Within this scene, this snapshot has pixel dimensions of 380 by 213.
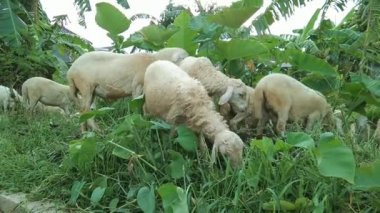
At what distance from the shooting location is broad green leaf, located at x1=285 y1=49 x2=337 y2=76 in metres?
5.12

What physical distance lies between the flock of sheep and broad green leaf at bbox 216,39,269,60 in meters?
0.43

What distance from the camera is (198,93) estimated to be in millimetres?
4129

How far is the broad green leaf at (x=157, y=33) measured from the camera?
595 cm

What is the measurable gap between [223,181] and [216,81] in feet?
3.94

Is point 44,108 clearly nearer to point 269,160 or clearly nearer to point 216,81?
point 216,81

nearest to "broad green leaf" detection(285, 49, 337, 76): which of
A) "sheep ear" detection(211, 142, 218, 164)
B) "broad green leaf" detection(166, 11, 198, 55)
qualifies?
"broad green leaf" detection(166, 11, 198, 55)

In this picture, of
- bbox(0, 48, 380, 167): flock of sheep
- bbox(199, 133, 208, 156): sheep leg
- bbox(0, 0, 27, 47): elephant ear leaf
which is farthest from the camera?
bbox(0, 0, 27, 47): elephant ear leaf

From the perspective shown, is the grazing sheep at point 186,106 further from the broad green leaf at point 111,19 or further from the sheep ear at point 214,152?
the broad green leaf at point 111,19

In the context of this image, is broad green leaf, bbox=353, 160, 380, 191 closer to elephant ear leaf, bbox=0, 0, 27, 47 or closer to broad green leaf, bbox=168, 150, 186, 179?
broad green leaf, bbox=168, 150, 186, 179

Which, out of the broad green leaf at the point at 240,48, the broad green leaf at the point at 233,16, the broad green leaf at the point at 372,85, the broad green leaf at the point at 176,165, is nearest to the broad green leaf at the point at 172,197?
the broad green leaf at the point at 176,165

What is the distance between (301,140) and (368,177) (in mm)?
516

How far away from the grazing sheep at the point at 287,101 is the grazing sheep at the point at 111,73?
88 cm

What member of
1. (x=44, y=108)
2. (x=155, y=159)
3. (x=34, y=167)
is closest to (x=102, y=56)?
(x=34, y=167)

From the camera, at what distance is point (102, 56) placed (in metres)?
5.27
